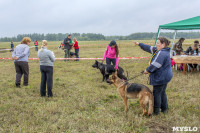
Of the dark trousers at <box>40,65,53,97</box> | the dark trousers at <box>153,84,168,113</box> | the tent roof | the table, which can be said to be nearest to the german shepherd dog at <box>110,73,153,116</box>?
the dark trousers at <box>153,84,168,113</box>

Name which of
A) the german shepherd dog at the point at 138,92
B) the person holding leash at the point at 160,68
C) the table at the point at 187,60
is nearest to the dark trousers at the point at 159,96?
the person holding leash at the point at 160,68

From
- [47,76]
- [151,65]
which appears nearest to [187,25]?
[151,65]

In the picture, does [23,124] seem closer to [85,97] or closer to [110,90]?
[85,97]

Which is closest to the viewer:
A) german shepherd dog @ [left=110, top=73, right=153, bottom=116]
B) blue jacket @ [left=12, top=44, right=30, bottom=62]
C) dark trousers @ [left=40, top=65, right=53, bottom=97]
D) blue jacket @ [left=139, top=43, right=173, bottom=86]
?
blue jacket @ [left=139, top=43, right=173, bottom=86]

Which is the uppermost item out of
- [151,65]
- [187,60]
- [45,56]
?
[45,56]

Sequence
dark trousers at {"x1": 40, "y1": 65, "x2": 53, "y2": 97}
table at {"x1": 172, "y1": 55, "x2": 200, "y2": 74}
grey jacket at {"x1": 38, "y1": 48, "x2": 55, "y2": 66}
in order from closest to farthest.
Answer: grey jacket at {"x1": 38, "y1": 48, "x2": 55, "y2": 66} < dark trousers at {"x1": 40, "y1": 65, "x2": 53, "y2": 97} < table at {"x1": 172, "y1": 55, "x2": 200, "y2": 74}

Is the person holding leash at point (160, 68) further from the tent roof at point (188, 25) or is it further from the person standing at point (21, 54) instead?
the tent roof at point (188, 25)

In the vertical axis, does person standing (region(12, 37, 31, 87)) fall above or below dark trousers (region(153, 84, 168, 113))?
above

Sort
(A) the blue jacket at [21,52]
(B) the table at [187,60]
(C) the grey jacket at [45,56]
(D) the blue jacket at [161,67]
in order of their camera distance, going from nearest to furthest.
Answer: (D) the blue jacket at [161,67] → (C) the grey jacket at [45,56] → (A) the blue jacket at [21,52] → (B) the table at [187,60]

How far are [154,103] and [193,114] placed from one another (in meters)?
1.04

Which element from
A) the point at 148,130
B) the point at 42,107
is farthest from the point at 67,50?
the point at 148,130

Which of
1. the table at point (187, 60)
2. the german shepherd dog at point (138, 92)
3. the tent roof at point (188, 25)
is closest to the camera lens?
the german shepherd dog at point (138, 92)

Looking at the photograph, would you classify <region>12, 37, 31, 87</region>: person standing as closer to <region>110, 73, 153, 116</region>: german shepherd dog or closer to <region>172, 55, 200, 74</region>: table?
<region>110, 73, 153, 116</region>: german shepherd dog

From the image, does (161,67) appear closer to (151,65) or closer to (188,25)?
(151,65)
